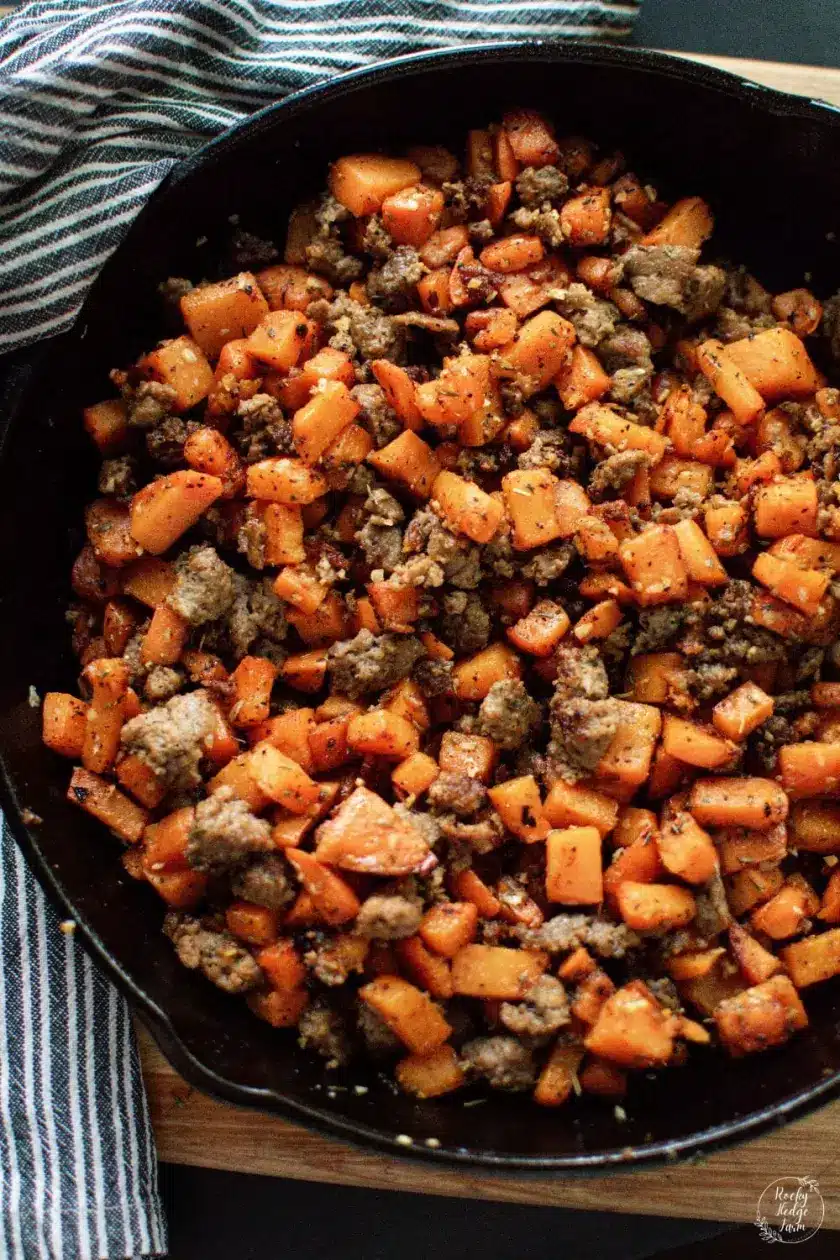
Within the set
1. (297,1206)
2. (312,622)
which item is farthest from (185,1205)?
(312,622)

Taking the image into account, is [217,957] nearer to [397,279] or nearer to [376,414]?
[376,414]

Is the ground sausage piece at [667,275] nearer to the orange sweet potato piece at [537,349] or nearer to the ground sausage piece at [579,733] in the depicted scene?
the orange sweet potato piece at [537,349]

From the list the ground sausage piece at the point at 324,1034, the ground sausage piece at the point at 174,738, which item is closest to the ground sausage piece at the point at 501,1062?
the ground sausage piece at the point at 324,1034

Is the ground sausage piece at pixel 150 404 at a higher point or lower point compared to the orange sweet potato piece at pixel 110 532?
higher

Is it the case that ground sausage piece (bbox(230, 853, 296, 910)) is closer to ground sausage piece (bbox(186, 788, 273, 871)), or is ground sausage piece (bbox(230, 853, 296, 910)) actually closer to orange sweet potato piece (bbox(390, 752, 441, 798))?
ground sausage piece (bbox(186, 788, 273, 871))

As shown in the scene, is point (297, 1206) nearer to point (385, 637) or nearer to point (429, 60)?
point (385, 637)

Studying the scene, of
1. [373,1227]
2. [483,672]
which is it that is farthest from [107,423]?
[373,1227]

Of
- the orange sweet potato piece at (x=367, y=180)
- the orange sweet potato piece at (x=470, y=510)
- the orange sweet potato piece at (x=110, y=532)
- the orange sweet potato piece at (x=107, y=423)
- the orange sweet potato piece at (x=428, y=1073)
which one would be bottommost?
the orange sweet potato piece at (x=428, y=1073)
